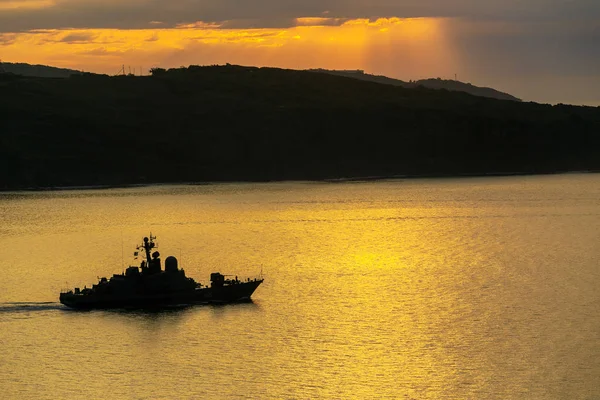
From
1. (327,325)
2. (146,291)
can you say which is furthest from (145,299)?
(327,325)

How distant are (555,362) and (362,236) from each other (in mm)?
87561

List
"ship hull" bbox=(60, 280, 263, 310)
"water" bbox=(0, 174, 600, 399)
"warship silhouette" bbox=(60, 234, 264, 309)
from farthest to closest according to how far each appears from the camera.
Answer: "ship hull" bbox=(60, 280, 263, 310), "warship silhouette" bbox=(60, 234, 264, 309), "water" bbox=(0, 174, 600, 399)

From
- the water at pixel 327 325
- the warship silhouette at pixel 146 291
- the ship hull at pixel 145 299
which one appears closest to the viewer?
the water at pixel 327 325

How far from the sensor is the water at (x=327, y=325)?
3014 inches

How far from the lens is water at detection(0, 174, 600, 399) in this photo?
76562mm

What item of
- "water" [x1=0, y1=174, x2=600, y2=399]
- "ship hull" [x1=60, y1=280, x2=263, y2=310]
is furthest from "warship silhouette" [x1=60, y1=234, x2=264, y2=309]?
"water" [x1=0, y1=174, x2=600, y2=399]

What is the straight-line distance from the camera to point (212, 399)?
73125mm

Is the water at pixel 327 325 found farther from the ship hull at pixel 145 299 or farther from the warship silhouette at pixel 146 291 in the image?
the warship silhouette at pixel 146 291

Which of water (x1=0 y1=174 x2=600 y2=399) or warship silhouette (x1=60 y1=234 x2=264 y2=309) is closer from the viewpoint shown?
water (x1=0 y1=174 x2=600 y2=399)

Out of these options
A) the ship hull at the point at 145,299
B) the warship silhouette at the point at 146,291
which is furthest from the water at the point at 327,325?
the warship silhouette at the point at 146,291

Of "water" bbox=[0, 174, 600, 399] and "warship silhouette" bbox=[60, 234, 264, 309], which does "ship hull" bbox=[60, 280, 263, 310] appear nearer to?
"warship silhouette" bbox=[60, 234, 264, 309]

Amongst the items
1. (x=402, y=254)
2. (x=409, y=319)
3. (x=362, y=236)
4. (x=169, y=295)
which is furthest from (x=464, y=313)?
(x=362, y=236)

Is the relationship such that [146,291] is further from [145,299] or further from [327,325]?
[327,325]

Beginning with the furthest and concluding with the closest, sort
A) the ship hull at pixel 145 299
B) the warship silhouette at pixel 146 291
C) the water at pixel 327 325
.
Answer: the ship hull at pixel 145 299 → the warship silhouette at pixel 146 291 → the water at pixel 327 325
